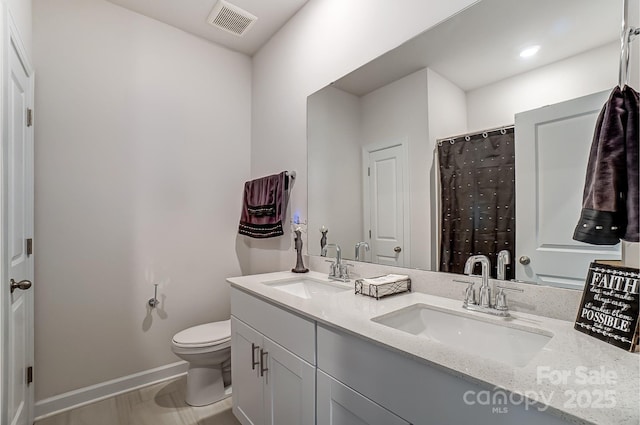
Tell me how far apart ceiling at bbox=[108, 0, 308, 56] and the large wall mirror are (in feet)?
2.83

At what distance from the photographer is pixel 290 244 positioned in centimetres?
221

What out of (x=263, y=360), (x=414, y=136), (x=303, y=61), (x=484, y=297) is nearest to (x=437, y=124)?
(x=414, y=136)

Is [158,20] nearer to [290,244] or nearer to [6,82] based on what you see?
[6,82]

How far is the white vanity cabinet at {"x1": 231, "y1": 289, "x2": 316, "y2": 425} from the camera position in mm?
1131

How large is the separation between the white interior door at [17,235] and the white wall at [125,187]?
15cm

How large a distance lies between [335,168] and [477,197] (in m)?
0.88

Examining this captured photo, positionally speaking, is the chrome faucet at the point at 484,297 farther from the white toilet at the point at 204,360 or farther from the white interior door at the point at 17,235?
the white interior door at the point at 17,235

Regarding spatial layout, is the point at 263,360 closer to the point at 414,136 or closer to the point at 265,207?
the point at 265,207

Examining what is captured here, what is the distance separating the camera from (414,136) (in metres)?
1.41

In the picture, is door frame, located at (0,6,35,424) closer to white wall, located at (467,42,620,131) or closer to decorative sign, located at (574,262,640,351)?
white wall, located at (467,42,620,131)

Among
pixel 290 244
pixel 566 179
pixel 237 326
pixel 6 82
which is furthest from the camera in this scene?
pixel 290 244

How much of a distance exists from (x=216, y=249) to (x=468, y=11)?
7.59 ft

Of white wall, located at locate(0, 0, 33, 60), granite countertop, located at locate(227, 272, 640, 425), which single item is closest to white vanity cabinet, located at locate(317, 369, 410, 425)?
granite countertop, located at locate(227, 272, 640, 425)

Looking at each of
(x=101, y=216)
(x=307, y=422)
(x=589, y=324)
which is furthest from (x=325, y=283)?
(x=101, y=216)
